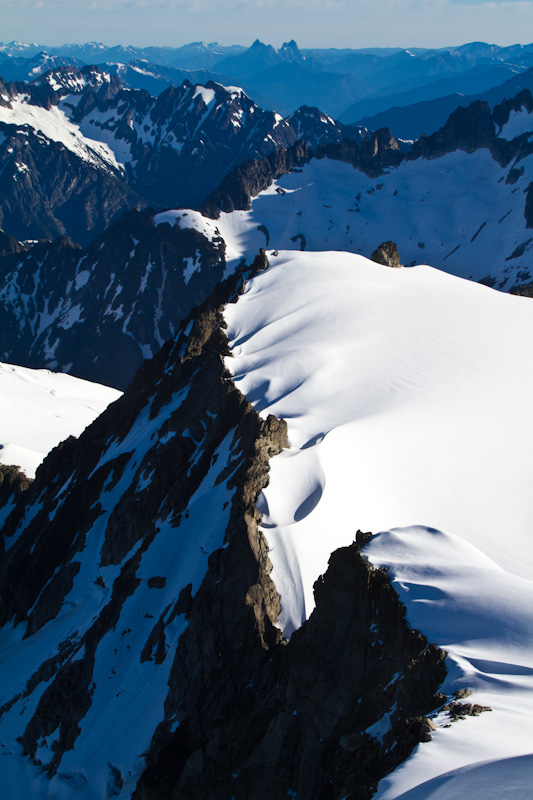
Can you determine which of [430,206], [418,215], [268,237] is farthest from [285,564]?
[430,206]

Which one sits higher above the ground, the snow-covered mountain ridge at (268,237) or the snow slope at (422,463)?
the snow-covered mountain ridge at (268,237)

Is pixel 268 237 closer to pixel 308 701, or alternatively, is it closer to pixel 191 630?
pixel 191 630

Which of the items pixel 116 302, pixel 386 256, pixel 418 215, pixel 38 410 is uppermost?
pixel 418 215

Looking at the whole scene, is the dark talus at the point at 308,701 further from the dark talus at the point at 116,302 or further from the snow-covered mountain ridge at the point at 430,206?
the snow-covered mountain ridge at the point at 430,206

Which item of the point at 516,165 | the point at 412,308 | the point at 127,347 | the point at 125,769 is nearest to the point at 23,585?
the point at 125,769

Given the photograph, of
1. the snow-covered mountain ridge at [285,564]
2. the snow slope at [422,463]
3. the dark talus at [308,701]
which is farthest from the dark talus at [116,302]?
the dark talus at [308,701]

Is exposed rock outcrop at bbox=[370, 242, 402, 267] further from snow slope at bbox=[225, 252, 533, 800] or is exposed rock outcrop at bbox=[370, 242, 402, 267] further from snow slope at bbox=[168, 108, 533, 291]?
snow slope at bbox=[168, 108, 533, 291]
